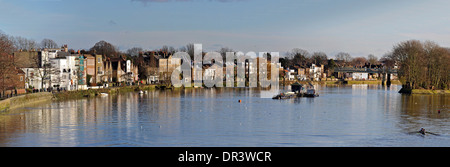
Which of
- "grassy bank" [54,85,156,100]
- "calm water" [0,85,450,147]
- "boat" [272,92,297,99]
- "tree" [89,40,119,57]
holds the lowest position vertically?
"calm water" [0,85,450,147]

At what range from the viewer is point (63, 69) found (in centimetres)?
7594

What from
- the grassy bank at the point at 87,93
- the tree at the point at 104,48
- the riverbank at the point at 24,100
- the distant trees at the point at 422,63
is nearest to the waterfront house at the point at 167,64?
the tree at the point at 104,48

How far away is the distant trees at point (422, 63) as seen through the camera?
8088 cm

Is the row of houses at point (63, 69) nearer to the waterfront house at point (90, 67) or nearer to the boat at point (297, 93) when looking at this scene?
the waterfront house at point (90, 67)

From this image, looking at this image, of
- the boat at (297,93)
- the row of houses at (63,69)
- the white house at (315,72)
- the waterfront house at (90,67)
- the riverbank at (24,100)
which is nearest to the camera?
the riverbank at (24,100)

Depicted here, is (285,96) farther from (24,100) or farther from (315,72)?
(315,72)

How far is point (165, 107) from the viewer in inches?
2104

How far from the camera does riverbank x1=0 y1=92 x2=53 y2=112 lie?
45325 millimetres

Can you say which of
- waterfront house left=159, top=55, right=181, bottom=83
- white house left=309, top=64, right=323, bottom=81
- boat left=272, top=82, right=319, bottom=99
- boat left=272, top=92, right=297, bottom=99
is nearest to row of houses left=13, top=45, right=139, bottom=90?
waterfront house left=159, top=55, right=181, bottom=83

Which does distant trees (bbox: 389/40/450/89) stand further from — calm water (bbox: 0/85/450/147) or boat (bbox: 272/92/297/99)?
calm water (bbox: 0/85/450/147)

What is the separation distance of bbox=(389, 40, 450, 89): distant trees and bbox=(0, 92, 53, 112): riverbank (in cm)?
5773

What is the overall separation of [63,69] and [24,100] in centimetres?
2507

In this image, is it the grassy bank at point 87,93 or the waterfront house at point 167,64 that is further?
the waterfront house at point 167,64

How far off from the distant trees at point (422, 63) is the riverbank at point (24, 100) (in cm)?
5773
